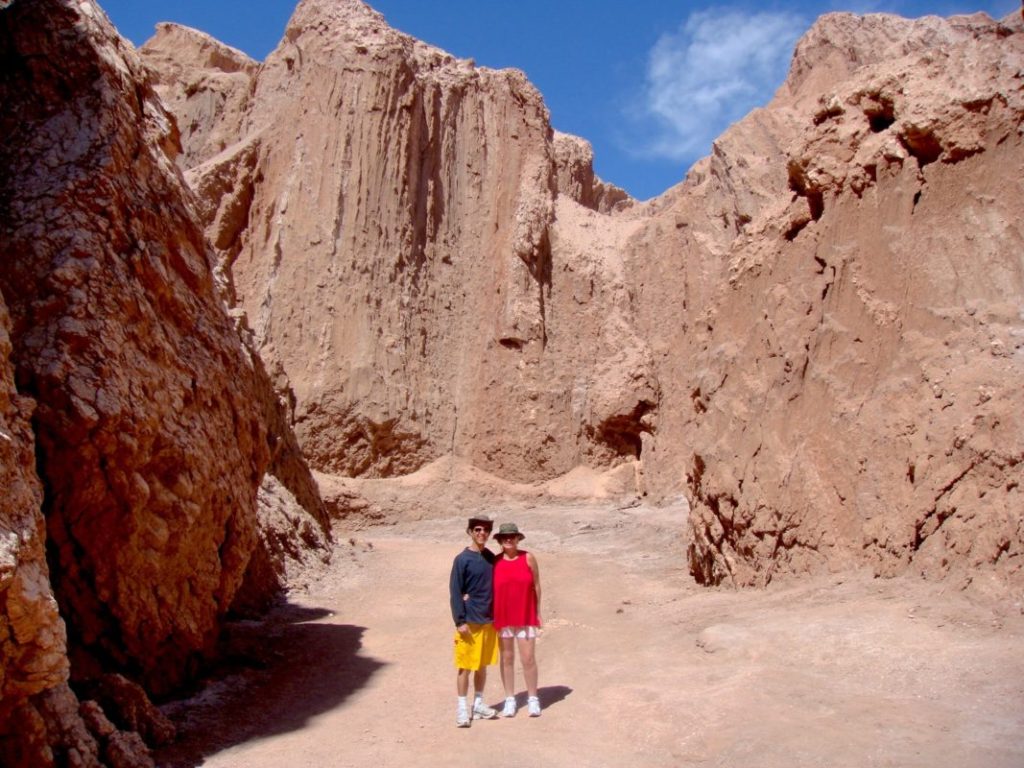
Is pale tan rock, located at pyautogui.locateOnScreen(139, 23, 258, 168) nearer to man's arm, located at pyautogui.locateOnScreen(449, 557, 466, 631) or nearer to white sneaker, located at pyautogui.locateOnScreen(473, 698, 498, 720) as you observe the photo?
man's arm, located at pyautogui.locateOnScreen(449, 557, 466, 631)

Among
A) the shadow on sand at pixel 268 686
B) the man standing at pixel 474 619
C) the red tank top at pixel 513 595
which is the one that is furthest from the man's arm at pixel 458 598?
the shadow on sand at pixel 268 686

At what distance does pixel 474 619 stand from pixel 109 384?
2.94m

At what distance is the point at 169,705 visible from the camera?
6801 millimetres

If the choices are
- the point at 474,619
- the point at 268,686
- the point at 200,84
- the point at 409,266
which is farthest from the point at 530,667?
the point at 200,84

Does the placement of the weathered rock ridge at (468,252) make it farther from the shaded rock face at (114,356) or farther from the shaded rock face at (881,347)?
the shaded rock face at (114,356)

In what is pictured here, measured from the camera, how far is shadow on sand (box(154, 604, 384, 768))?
20.2 feet

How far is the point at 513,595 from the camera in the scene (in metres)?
6.25

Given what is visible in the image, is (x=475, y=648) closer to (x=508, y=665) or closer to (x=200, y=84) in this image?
(x=508, y=665)

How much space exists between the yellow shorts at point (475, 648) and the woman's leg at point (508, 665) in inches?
4.1

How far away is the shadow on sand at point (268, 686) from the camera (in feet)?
20.2

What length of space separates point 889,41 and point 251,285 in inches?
760

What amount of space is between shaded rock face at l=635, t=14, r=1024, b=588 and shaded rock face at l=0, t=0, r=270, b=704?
17.5 ft

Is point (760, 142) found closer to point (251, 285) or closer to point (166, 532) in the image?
point (251, 285)

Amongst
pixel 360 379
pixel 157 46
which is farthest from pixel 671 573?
pixel 157 46
